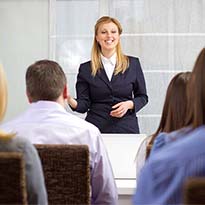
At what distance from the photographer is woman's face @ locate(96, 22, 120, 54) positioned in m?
3.02

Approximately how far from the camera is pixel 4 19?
190 inches

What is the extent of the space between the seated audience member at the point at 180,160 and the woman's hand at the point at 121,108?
5.21ft

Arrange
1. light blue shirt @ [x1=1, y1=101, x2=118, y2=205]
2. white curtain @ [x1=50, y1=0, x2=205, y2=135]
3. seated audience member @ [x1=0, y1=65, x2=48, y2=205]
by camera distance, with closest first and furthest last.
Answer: seated audience member @ [x1=0, y1=65, x2=48, y2=205], light blue shirt @ [x1=1, y1=101, x2=118, y2=205], white curtain @ [x1=50, y1=0, x2=205, y2=135]

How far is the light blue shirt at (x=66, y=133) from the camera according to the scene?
5.62 ft

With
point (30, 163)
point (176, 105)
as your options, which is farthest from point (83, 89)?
point (30, 163)

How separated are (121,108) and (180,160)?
176cm

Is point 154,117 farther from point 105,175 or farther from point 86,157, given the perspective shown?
point 86,157

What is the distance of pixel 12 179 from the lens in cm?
111

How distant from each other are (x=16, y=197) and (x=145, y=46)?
3744mm

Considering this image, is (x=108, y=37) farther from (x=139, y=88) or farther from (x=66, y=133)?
(x=66, y=133)

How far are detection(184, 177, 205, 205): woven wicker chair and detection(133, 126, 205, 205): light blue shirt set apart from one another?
220 mm

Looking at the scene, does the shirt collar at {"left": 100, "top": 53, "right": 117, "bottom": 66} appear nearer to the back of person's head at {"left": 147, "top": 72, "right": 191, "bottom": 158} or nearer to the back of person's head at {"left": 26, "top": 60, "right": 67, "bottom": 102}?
the back of person's head at {"left": 26, "top": 60, "right": 67, "bottom": 102}

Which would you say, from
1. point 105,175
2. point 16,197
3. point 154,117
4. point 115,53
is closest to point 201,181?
point 16,197

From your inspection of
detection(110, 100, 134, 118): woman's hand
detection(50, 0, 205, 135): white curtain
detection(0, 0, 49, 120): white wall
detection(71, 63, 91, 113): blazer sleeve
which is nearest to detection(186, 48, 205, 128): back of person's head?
detection(110, 100, 134, 118): woman's hand
